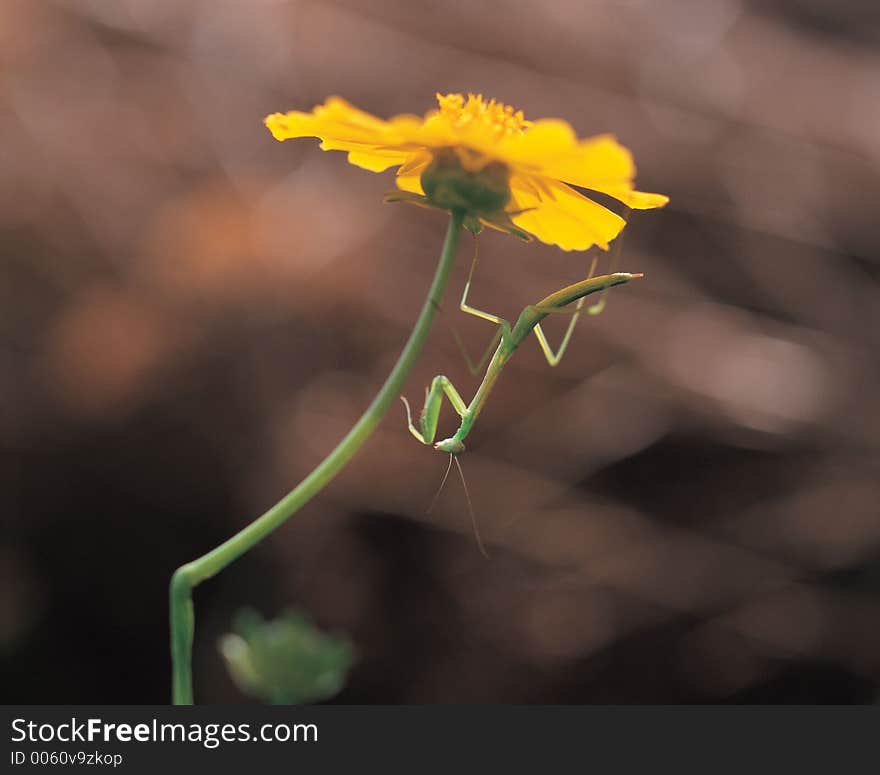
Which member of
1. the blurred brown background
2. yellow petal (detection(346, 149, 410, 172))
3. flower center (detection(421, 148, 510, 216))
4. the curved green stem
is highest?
the blurred brown background

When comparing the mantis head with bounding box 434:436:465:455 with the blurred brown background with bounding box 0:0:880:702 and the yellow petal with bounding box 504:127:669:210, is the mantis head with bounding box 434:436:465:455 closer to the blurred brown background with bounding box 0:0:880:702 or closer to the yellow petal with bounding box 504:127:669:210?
the yellow petal with bounding box 504:127:669:210

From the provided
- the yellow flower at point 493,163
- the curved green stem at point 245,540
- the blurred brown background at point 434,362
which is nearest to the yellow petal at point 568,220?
the yellow flower at point 493,163

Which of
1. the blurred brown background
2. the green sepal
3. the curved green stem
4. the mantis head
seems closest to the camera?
the curved green stem

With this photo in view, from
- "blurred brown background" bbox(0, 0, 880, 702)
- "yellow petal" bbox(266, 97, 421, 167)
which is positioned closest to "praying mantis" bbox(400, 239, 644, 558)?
"yellow petal" bbox(266, 97, 421, 167)

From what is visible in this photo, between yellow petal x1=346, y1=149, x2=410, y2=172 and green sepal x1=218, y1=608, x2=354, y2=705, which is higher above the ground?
yellow petal x1=346, y1=149, x2=410, y2=172

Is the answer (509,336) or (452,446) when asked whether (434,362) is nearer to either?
(452,446)

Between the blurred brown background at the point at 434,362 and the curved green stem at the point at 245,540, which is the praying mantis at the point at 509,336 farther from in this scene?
the blurred brown background at the point at 434,362

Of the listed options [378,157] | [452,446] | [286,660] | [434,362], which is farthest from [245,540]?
[434,362]
